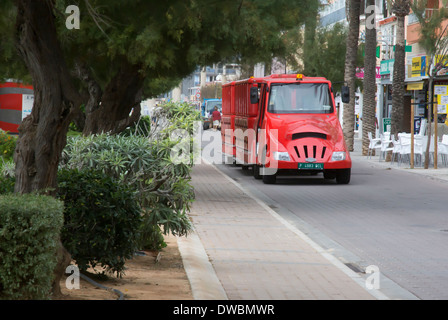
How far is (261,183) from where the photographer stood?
862 inches

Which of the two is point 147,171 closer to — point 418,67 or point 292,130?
point 292,130

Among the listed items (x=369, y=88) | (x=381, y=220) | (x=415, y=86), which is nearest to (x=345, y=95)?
(x=381, y=220)

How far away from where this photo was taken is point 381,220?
14.2 m

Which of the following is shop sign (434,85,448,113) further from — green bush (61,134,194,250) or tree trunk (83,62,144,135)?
green bush (61,134,194,250)

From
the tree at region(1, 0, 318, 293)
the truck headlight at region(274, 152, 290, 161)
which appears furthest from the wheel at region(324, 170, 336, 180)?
the tree at region(1, 0, 318, 293)

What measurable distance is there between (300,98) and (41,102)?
16.0m

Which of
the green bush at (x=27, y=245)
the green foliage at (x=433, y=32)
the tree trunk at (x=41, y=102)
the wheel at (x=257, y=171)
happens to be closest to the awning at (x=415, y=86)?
the green foliage at (x=433, y=32)

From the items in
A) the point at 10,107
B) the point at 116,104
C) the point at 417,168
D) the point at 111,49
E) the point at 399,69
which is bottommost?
the point at 417,168

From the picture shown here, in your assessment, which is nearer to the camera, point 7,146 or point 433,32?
point 7,146

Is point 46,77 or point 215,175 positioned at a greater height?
point 46,77

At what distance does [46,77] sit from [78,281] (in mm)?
1709

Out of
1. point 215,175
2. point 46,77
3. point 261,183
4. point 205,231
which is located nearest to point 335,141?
point 261,183

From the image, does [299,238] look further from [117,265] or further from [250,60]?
[250,60]
